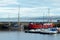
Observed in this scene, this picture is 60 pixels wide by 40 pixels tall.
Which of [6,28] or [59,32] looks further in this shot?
[6,28]

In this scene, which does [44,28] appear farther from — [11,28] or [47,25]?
[11,28]

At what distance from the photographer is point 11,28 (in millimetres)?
92000

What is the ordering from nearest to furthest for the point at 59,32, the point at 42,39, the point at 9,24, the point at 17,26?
1. the point at 42,39
2. the point at 59,32
3. the point at 17,26
4. the point at 9,24

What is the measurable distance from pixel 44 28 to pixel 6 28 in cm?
1999

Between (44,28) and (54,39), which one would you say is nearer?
(54,39)

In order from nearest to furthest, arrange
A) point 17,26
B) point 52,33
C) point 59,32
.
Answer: point 52,33 → point 59,32 → point 17,26

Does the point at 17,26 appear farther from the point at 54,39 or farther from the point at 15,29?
the point at 54,39

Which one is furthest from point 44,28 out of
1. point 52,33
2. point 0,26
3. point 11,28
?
point 0,26

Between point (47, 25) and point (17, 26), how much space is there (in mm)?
11678

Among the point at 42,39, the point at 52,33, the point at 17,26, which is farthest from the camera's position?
the point at 17,26

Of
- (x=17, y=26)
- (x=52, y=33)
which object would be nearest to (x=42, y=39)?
(x=52, y=33)

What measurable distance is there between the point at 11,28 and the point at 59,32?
60.9 feet

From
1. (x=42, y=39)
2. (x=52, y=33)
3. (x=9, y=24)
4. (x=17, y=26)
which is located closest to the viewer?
(x=42, y=39)

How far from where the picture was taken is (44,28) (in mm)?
81188
